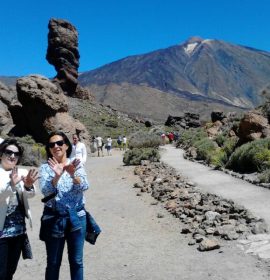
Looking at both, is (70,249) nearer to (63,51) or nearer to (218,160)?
(218,160)

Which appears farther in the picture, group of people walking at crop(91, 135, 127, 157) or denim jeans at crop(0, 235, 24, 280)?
group of people walking at crop(91, 135, 127, 157)

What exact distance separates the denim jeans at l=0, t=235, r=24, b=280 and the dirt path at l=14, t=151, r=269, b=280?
6.15 feet

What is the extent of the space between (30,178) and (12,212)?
1.07 feet

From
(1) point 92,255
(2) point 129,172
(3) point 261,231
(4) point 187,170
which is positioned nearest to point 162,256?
(1) point 92,255

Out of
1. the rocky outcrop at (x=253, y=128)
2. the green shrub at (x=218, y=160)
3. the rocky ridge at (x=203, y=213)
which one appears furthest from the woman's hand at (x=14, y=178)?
the rocky outcrop at (x=253, y=128)

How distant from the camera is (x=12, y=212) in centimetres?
399

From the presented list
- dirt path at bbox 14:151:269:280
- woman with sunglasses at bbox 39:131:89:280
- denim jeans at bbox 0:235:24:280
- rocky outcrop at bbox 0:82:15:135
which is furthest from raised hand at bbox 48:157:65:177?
rocky outcrop at bbox 0:82:15:135

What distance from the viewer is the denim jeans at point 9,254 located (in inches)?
153

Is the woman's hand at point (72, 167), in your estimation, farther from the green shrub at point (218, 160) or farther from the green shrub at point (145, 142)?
the green shrub at point (145, 142)

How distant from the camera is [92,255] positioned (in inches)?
265

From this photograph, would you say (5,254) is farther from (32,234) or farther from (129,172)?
(129,172)

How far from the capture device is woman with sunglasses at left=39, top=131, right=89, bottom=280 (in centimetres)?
403

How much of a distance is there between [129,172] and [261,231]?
9881mm

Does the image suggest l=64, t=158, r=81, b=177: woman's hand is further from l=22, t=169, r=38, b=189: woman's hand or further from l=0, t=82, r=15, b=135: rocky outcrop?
l=0, t=82, r=15, b=135: rocky outcrop
